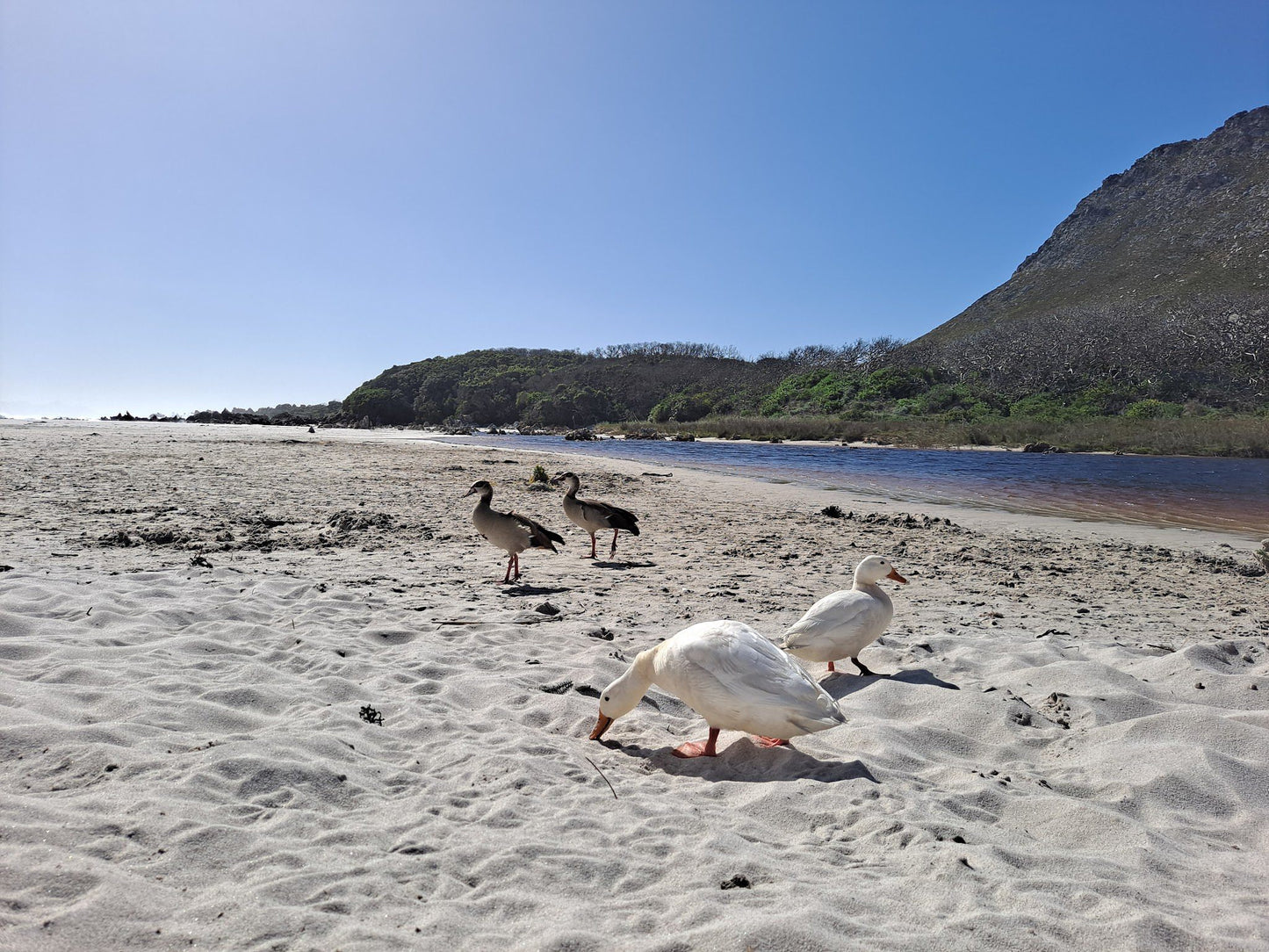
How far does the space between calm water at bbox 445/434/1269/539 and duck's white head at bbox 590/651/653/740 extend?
14288 millimetres

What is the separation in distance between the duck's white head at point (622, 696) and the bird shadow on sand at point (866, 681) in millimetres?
1594

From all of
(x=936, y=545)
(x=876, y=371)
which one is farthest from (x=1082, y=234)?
(x=936, y=545)

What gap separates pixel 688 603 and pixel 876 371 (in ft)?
246

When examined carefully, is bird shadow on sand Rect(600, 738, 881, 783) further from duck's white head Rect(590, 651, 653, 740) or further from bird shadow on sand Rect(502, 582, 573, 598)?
bird shadow on sand Rect(502, 582, 573, 598)

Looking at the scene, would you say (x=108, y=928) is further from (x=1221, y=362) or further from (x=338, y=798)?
(x=1221, y=362)

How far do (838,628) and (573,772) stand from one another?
237 cm

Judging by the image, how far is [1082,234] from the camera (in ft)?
321

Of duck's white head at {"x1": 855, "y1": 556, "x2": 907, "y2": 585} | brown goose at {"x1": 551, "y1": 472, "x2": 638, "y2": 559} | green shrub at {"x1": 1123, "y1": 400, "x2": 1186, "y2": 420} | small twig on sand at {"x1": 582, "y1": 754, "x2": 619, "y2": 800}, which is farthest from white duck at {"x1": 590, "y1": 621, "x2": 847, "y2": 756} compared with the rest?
green shrub at {"x1": 1123, "y1": 400, "x2": 1186, "y2": 420}

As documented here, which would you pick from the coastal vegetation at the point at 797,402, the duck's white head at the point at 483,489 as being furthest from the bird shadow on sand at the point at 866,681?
the coastal vegetation at the point at 797,402

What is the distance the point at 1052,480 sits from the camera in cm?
2317

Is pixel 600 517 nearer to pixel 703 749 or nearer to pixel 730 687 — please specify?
pixel 703 749

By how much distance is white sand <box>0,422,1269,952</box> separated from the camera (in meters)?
2.19

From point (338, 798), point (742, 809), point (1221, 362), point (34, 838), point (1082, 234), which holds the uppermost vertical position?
point (1082, 234)

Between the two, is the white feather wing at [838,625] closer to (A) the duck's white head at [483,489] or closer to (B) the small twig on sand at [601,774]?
(B) the small twig on sand at [601,774]
